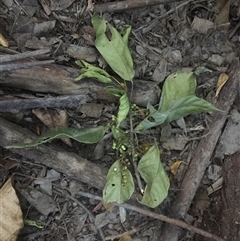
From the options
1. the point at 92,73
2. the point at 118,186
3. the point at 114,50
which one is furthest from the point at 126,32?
the point at 118,186

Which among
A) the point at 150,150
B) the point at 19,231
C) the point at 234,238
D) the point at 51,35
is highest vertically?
the point at 51,35

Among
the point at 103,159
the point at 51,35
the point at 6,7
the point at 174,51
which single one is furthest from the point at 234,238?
the point at 6,7

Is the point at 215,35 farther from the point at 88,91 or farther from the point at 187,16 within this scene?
the point at 88,91

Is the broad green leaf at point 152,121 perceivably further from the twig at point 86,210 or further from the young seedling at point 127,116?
the twig at point 86,210

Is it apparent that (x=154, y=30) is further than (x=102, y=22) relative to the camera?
Yes

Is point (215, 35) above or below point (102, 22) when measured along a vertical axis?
below

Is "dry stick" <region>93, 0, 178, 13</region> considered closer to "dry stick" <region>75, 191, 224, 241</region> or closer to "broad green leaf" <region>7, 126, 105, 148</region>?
"broad green leaf" <region>7, 126, 105, 148</region>

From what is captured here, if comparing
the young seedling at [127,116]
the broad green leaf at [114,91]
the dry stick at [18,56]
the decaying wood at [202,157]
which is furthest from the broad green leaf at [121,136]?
the dry stick at [18,56]

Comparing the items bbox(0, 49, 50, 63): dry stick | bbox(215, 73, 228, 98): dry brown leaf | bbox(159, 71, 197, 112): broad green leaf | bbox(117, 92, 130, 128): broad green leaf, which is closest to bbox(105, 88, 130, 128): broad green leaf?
bbox(117, 92, 130, 128): broad green leaf

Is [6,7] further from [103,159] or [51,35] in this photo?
[103,159]
